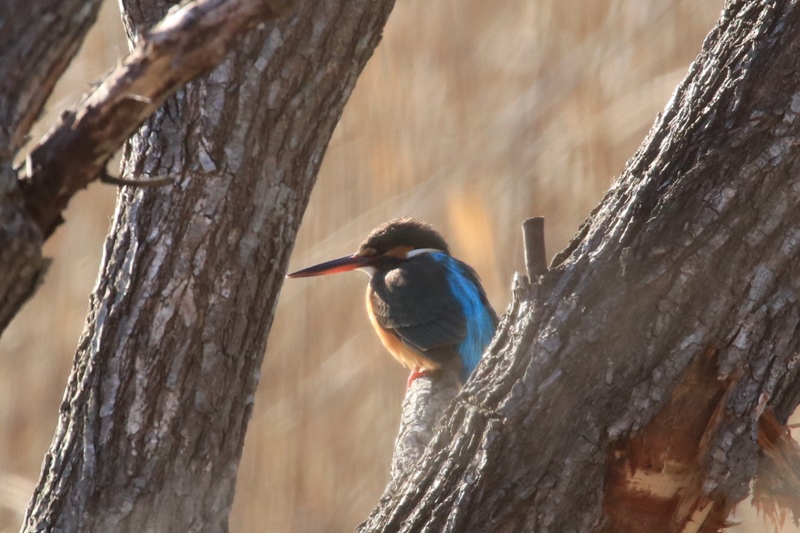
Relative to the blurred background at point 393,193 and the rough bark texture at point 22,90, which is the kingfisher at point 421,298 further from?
the rough bark texture at point 22,90

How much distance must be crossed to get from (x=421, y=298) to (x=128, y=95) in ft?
8.53

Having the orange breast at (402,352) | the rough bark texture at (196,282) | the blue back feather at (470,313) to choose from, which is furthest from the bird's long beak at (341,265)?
the rough bark texture at (196,282)

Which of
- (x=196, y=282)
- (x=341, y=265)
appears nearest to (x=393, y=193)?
(x=341, y=265)

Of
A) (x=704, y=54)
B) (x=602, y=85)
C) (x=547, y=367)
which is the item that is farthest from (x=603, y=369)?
(x=602, y=85)

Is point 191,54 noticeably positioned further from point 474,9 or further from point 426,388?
point 474,9

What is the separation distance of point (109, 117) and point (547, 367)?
0.65 metres

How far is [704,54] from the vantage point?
1391 millimetres

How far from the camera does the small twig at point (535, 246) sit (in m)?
1.32

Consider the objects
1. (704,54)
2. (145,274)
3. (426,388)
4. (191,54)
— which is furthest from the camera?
(426,388)

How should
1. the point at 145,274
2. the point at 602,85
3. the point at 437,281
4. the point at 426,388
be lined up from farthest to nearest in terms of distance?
1. the point at 602,85
2. the point at 437,281
3. the point at 426,388
4. the point at 145,274

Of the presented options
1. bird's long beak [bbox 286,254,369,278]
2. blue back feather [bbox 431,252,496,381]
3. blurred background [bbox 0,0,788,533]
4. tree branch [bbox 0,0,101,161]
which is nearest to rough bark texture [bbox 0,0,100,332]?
tree branch [bbox 0,0,101,161]

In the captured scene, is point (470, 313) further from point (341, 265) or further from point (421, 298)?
point (341, 265)

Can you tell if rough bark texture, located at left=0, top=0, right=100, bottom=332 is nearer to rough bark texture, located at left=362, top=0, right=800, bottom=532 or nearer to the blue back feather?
rough bark texture, located at left=362, top=0, right=800, bottom=532

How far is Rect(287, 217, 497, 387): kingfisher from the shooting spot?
3.29m
